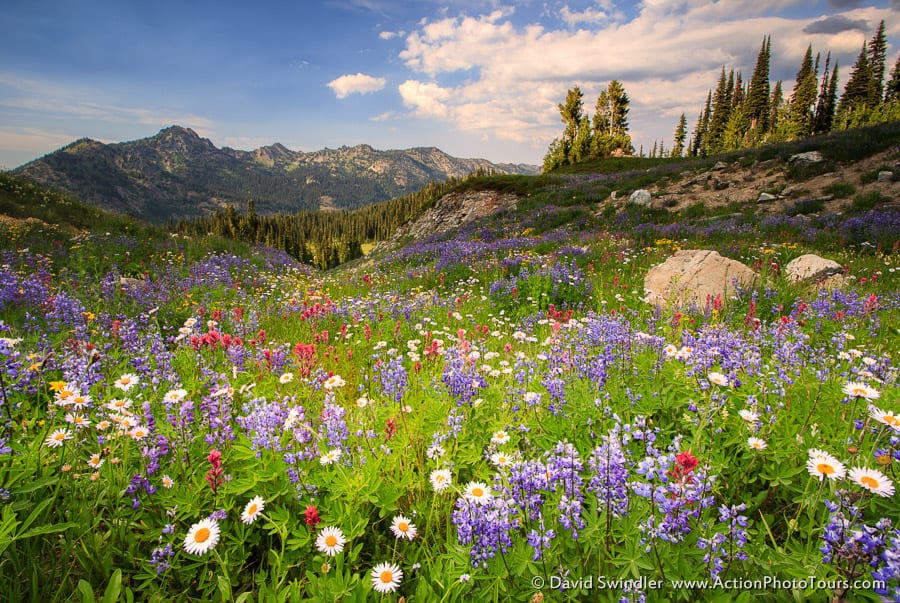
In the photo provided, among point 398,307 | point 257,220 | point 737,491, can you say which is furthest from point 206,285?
point 257,220

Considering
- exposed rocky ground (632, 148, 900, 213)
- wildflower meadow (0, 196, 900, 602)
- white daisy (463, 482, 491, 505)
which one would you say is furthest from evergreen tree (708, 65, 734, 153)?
white daisy (463, 482, 491, 505)

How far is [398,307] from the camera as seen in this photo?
25.1ft

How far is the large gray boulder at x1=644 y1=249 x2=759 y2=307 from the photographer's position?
7.93 m

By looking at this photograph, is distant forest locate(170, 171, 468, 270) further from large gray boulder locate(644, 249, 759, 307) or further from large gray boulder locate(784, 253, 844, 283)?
large gray boulder locate(784, 253, 844, 283)

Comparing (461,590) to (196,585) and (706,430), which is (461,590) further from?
(706,430)

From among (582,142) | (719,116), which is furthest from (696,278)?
(719,116)

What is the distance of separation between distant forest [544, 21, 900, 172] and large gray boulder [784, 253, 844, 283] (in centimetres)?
5631

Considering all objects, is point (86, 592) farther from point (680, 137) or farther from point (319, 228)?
point (319, 228)

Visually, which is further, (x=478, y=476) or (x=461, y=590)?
(x=478, y=476)

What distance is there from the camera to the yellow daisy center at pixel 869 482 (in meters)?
1.69

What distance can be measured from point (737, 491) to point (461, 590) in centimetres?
205

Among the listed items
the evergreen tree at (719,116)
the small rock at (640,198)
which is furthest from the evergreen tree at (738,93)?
the small rock at (640,198)

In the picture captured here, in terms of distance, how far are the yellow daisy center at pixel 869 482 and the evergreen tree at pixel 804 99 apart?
88041mm

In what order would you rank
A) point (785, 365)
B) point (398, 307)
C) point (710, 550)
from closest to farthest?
point (710, 550), point (785, 365), point (398, 307)
